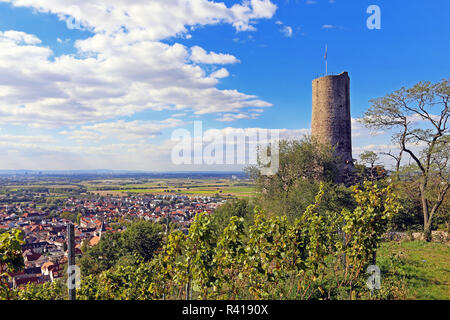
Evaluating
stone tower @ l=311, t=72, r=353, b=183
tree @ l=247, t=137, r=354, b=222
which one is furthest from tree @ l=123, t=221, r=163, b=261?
stone tower @ l=311, t=72, r=353, b=183

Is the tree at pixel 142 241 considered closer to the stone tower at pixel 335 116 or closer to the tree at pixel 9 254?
the stone tower at pixel 335 116

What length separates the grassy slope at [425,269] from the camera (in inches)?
256

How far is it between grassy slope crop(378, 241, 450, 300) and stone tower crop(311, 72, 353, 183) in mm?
8865

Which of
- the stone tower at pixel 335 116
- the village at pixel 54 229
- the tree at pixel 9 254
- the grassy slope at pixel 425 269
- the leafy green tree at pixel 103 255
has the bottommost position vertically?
the village at pixel 54 229

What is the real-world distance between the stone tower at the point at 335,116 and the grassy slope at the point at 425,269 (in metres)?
8.87

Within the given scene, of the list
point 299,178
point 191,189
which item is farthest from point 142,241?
point 191,189

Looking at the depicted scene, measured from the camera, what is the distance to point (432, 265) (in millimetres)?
8664

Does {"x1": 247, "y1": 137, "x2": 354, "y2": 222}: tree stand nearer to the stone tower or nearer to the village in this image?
the stone tower

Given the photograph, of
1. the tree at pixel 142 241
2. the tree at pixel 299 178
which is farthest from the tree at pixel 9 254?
the tree at pixel 142 241

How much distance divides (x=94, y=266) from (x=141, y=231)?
17.7 feet
